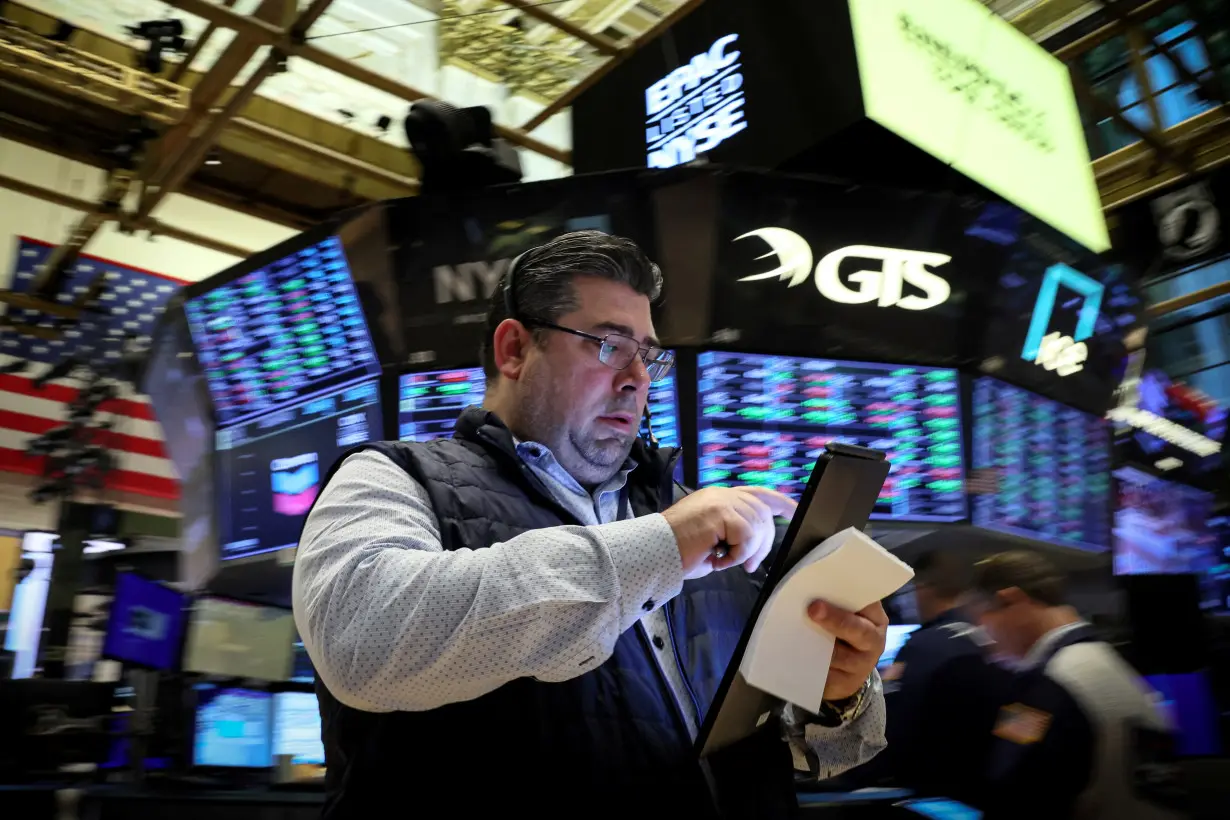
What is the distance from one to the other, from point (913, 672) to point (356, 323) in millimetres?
2793

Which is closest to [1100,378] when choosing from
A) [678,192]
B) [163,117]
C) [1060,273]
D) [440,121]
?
[1060,273]

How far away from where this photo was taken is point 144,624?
17.0 feet

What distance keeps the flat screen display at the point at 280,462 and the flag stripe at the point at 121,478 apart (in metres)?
4.27

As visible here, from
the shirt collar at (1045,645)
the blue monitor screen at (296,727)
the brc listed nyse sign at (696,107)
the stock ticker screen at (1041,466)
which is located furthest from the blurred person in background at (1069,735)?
the blue monitor screen at (296,727)

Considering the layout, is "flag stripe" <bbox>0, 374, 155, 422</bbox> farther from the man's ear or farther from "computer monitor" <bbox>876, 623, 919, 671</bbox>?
the man's ear

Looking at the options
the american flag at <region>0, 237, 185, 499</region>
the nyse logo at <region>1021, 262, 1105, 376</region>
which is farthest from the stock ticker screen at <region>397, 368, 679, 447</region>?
→ the american flag at <region>0, 237, 185, 499</region>

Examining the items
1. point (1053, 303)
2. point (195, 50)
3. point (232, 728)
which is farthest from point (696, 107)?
point (232, 728)

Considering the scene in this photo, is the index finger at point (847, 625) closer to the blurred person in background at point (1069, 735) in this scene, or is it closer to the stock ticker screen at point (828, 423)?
the blurred person in background at point (1069, 735)

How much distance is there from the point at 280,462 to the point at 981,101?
3734 mm

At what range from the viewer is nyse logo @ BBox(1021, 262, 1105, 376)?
4.71m

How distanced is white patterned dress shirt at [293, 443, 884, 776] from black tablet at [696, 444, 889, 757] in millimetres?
129

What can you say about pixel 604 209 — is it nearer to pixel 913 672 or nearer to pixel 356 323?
pixel 356 323

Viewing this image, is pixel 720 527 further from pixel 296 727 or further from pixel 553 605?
pixel 296 727

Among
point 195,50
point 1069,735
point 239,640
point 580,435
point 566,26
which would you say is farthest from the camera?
point 195,50
